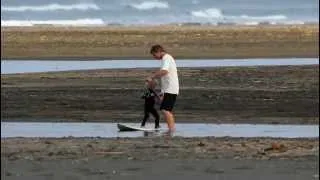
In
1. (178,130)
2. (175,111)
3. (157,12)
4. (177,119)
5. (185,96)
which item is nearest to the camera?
(178,130)

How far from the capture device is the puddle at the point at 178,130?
15.3 m

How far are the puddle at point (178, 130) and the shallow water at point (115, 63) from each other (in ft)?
45.6

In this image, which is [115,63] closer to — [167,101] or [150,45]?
[150,45]

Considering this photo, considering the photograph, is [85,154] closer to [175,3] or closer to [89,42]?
[89,42]

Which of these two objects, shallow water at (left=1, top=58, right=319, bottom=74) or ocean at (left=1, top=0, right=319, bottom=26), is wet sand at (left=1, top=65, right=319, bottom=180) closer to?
shallow water at (left=1, top=58, right=319, bottom=74)

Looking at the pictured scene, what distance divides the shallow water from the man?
15.5 m

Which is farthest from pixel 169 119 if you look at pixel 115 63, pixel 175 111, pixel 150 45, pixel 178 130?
pixel 150 45

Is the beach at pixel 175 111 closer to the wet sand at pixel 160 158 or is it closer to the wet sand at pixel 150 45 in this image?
the wet sand at pixel 160 158

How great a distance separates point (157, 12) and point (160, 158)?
9623cm

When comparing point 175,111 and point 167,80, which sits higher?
point 167,80

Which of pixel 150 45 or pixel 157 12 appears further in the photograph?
pixel 157 12

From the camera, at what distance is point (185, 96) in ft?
72.2

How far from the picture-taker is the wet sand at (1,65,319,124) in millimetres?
18641

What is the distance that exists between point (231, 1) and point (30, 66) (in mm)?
77107
